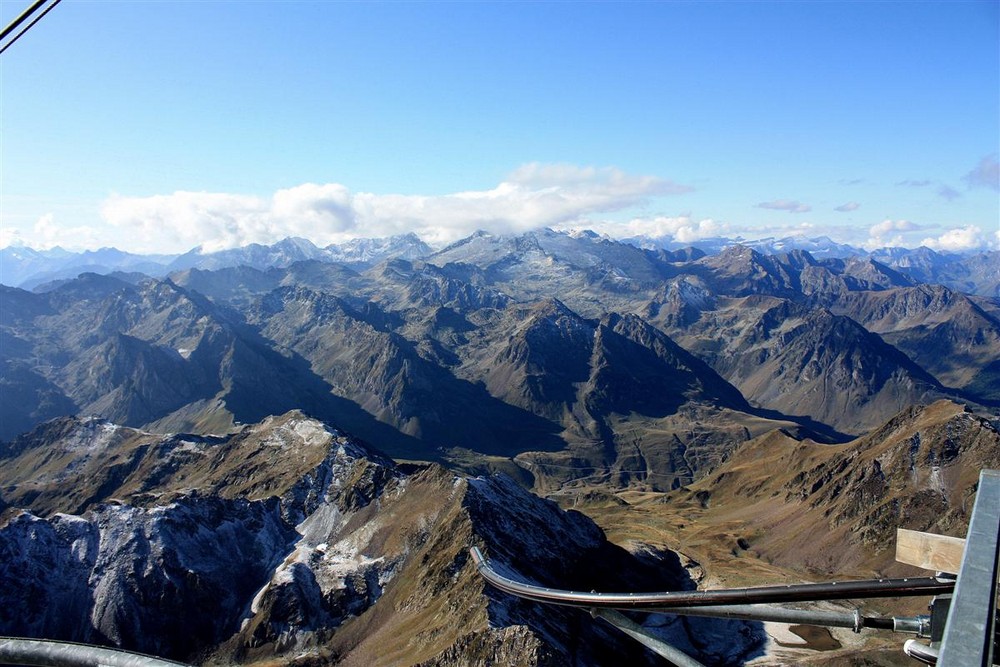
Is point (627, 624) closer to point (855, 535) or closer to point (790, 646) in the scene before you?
point (790, 646)

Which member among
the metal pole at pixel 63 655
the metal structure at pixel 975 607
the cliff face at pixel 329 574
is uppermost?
the metal structure at pixel 975 607

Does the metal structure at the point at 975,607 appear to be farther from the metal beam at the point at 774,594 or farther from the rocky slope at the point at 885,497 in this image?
the rocky slope at the point at 885,497

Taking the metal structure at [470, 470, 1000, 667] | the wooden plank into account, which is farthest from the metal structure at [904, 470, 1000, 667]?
the wooden plank

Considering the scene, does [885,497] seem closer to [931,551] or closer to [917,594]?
[931,551]

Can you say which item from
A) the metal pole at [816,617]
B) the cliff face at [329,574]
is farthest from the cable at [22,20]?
the cliff face at [329,574]

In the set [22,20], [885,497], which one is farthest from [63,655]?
[885,497]

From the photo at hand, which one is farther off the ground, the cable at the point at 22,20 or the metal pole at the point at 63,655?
the cable at the point at 22,20

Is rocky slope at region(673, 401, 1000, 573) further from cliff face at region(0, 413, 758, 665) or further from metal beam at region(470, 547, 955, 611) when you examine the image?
metal beam at region(470, 547, 955, 611)
